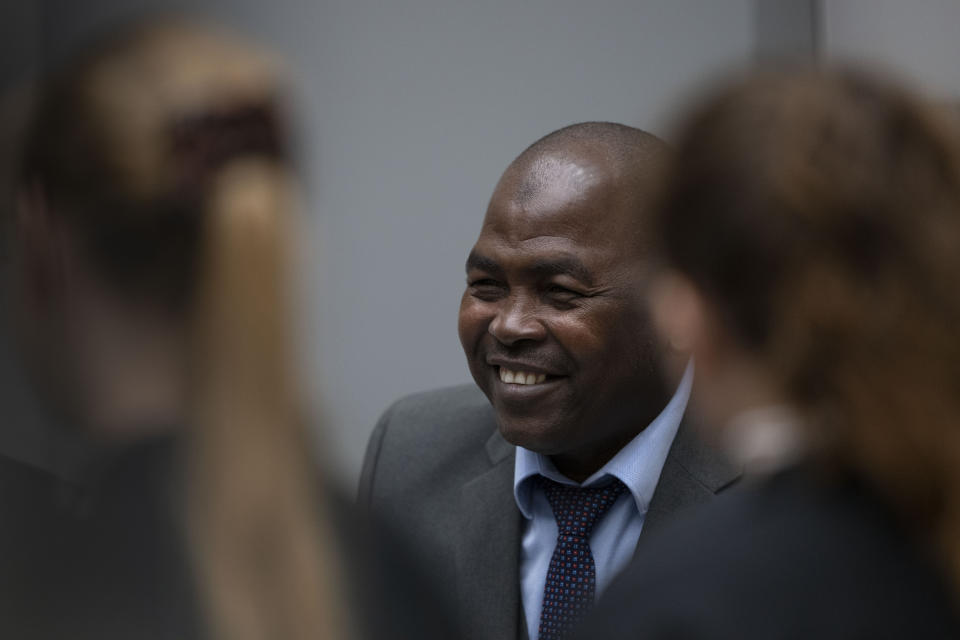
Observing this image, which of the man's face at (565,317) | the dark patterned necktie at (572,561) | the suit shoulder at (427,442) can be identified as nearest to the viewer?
the dark patterned necktie at (572,561)

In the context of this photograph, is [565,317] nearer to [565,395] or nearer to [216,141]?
[565,395]

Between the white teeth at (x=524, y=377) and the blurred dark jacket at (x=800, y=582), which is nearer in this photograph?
the blurred dark jacket at (x=800, y=582)

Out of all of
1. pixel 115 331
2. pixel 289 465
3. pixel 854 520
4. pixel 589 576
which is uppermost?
pixel 115 331

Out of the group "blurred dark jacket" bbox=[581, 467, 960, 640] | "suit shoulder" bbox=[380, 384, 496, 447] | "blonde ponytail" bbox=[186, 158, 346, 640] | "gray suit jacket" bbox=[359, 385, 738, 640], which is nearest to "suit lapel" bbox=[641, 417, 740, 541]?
"gray suit jacket" bbox=[359, 385, 738, 640]

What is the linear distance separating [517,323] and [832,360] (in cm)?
107

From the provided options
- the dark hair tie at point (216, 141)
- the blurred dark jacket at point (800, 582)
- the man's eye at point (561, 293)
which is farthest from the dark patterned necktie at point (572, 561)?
the dark hair tie at point (216, 141)

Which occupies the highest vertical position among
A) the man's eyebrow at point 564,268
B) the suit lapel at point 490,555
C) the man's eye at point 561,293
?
the man's eyebrow at point 564,268

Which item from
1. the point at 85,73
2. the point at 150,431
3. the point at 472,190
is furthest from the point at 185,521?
the point at 472,190

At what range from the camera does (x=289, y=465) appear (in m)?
0.93

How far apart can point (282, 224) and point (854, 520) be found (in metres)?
0.49

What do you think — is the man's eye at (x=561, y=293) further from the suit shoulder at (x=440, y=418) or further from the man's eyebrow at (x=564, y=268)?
the suit shoulder at (x=440, y=418)

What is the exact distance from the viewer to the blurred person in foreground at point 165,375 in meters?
0.93

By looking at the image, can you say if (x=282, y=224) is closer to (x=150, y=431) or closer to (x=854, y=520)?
(x=150, y=431)

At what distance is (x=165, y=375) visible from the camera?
94 cm
